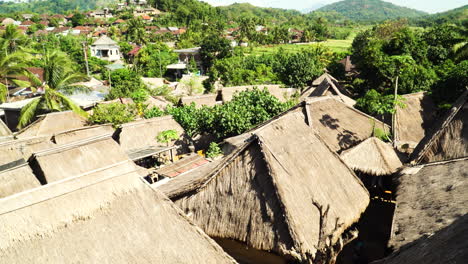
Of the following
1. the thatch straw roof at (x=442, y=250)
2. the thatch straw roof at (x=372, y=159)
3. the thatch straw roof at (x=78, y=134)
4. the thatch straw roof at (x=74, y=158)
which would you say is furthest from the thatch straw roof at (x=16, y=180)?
the thatch straw roof at (x=372, y=159)

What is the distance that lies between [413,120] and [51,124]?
17.9m

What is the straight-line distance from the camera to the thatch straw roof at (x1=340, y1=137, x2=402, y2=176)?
10531 millimetres

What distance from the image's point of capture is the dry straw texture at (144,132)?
14562 millimetres

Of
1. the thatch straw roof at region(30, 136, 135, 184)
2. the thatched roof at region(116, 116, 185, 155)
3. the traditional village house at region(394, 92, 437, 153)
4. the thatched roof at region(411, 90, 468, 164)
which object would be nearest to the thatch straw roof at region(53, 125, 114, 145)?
the thatched roof at region(116, 116, 185, 155)

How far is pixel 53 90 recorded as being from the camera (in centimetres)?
1653

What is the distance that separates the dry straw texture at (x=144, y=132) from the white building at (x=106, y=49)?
138 feet

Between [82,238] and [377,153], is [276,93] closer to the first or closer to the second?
[377,153]

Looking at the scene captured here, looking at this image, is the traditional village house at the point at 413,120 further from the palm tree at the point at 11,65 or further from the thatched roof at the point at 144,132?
the palm tree at the point at 11,65

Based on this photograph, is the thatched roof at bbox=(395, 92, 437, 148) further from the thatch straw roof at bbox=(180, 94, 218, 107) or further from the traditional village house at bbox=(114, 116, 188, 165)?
the thatch straw roof at bbox=(180, 94, 218, 107)

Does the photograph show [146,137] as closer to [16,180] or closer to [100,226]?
[16,180]

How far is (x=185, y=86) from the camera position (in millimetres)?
29656

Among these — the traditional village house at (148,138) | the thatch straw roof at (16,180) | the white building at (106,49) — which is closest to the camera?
the thatch straw roof at (16,180)

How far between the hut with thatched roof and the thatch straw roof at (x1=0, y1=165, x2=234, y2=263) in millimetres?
7531

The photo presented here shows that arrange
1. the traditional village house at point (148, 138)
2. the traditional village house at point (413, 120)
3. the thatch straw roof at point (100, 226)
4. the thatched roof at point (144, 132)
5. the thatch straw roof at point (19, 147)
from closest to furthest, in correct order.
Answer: the thatch straw roof at point (100, 226) < the thatch straw roof at point (19, 147) < the traditional village house at point (413, 120) < the traditional village house at point (148, 138) < the thatched roof at point (144, 132)
